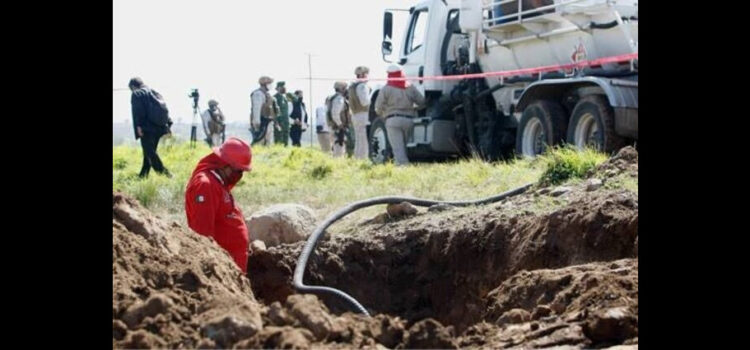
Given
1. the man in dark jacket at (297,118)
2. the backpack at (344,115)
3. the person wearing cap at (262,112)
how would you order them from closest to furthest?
the backpack at (344,115) → the person wearing cap at (262,112) → the man in dark jacket at (297,118)

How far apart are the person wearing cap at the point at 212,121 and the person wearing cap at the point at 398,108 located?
930 cm

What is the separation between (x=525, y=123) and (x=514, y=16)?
5.28 feet

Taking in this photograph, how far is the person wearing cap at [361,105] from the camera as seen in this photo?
21047mm

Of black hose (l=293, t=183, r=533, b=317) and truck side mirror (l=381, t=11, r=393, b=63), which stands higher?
truck side mirror (l=381, t=11, r=393, b=63)

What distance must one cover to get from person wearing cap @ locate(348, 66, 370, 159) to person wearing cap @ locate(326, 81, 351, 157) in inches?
110

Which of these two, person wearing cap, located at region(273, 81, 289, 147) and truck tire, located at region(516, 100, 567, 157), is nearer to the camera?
truck tire, located at region(516, 100, 567, 157)

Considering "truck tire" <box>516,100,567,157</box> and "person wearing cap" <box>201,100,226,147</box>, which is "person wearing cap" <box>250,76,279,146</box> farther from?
"truck tire" <box>516,100,567,157</box>

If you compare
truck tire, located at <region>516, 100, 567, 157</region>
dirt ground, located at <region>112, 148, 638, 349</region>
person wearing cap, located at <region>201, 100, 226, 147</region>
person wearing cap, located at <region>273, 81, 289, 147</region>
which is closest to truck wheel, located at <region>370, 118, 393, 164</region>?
truck tire, located at <region>516, 100, 567, 157</region>

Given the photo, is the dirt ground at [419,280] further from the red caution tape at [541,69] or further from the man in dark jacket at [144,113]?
the man in dark jacket at [144,113]

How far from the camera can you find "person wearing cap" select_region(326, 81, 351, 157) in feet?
80.0

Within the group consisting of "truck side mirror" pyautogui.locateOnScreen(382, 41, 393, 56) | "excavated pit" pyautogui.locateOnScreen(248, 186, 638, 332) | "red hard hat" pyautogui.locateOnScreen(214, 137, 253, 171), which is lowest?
"excavated pit" pyautogui.locateOnScreen(248, 186, 638, 332)

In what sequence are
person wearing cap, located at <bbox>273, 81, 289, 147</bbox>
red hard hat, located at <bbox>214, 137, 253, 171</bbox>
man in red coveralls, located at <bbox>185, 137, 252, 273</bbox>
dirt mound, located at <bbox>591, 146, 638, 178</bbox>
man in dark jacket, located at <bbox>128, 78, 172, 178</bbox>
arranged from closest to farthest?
man in red coveralls, located at <bbox>185, 137, 252, 273</bbox> → red hard hat, located at <bbox>214, 137, 253, 171</bbox> → dirt mound, located at <bbox>591, 146, 638, 178</bbox> → man in dark jacket, located at <bbox>128, 78, 172, 178</bbox> → person wearing cap, located at <bbox>273, 81, 289, 147</bbox>

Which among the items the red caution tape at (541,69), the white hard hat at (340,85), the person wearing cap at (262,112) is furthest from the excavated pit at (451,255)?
the person wearing cap at (262,112)
